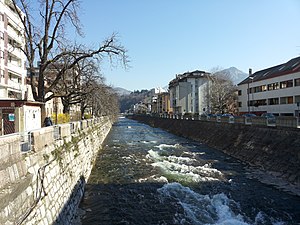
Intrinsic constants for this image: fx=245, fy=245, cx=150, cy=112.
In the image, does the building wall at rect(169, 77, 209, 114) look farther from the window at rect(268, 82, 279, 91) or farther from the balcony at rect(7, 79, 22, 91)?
the balcony at rect(7, 79, 22, 91)

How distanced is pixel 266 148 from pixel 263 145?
75cm

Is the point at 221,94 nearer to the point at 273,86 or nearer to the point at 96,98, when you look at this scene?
the point at 273,86

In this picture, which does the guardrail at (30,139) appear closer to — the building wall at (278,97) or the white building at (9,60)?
the white building at (9,60)

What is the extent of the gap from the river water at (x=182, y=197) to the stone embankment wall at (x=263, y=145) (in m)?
1.67

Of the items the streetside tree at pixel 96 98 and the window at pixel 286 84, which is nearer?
the streetside tree at pixel 96 98

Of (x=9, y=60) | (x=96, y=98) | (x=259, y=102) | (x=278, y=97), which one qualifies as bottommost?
(x=259, y=102)

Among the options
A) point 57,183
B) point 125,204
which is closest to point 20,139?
point 57,183

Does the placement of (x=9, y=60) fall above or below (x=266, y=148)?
above

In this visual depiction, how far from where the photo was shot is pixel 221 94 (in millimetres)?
54844

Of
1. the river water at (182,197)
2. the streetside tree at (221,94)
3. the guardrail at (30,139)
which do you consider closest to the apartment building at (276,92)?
the streetside tree at (221,94)

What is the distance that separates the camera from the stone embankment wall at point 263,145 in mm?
15289

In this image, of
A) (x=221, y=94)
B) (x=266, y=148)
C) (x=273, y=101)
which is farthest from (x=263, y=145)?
(x=221, y=94)

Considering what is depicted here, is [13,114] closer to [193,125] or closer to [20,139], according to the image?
[20,139]

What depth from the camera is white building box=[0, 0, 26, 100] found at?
36.4m
